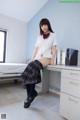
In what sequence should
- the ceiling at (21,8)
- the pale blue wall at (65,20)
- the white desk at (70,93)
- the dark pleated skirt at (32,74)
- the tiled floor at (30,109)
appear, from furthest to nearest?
the ceiling at (21,8), the pale blue wall at (65,20), the dark pleated skirt at (32,74), the tiled floor at (30,109), the white desk at (70,93)

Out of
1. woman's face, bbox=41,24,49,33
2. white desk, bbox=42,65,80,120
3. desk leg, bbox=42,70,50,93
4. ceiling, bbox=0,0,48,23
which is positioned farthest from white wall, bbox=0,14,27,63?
white desk, bbox=42,65,80,120

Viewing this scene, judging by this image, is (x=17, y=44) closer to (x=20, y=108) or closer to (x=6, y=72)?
(x=6, y=72)

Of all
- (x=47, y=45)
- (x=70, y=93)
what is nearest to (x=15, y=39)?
(x=47, y=45)

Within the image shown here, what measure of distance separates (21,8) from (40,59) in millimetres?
1655

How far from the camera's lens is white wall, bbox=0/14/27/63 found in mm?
3085

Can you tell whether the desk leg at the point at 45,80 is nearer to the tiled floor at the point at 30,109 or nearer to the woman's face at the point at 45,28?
the tiled floor at the point at 30,109

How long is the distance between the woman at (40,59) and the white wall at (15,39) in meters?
1.27

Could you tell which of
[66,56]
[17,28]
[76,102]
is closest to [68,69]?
[76,102]

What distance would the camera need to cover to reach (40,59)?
1.83 m

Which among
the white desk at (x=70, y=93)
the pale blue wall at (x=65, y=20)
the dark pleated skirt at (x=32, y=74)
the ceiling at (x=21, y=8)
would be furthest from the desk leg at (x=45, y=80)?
the ceiling at (x=21, y=8)

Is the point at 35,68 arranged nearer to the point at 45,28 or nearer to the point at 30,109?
the point at 30,109

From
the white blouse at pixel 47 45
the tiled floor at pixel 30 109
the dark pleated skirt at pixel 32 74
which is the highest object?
the white blouse at pixel 47 45

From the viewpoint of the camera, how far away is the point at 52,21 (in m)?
2.67

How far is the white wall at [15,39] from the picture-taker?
10.1 feet
